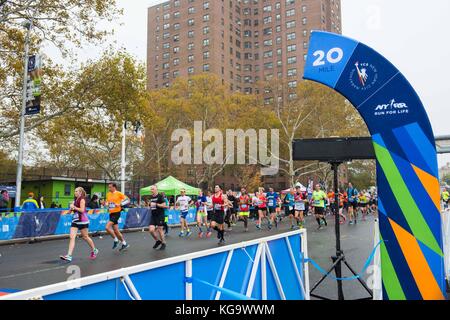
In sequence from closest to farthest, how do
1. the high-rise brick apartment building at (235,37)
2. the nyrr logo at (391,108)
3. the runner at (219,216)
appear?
the nyrr logo at (391,108) < the runner at (219,216) < the high-rise brick apartment building at (235,37)

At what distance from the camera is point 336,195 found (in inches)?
234

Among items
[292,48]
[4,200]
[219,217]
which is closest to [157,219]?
[219,217]

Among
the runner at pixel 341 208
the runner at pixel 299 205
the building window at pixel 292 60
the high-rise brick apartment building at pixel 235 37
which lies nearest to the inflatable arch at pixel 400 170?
the runner at pixel 299 205

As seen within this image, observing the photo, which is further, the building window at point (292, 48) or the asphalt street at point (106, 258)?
the building window at point (292, 48)

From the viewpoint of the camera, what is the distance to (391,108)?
14.6ft

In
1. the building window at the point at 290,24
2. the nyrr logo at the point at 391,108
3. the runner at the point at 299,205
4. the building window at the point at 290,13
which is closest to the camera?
the nyrr logo at the point at 391,108

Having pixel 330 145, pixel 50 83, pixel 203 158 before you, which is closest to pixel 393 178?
pixel 330 145

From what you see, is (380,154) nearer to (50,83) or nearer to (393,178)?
(393,178)

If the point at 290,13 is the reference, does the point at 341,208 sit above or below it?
below

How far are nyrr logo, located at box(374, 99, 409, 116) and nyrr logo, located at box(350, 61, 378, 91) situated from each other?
287 mm

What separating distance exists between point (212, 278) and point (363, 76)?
9.62ft

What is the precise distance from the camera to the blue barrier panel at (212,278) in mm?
2436

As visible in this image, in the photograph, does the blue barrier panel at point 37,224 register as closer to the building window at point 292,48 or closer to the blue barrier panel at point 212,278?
the blue barrier panel at point 212,278

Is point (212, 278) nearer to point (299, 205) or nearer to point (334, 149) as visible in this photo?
point (334, 149)
